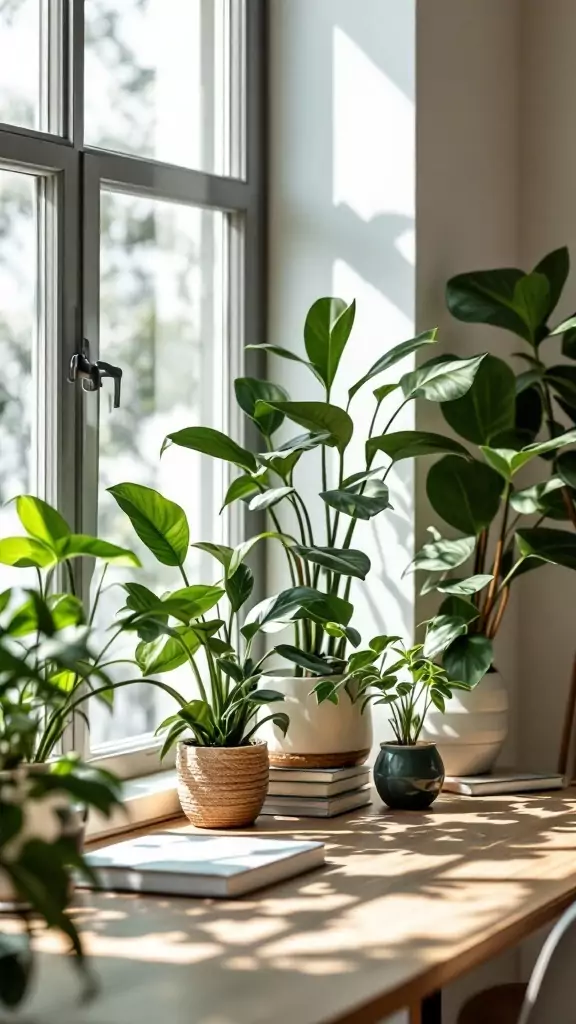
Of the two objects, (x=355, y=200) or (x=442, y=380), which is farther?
(x=355, y=200)

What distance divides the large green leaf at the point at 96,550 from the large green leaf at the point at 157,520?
36cm

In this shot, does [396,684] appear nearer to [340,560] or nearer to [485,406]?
[340,560]

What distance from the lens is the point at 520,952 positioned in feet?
11.0

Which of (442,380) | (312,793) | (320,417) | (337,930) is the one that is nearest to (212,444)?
(320,417)

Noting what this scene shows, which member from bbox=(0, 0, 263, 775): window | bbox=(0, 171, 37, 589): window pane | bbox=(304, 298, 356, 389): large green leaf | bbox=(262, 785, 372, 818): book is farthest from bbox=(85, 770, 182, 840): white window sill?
bbox=(304, 298, 356, 389): large green leaf

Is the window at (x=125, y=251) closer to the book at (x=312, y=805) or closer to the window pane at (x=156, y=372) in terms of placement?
the window pane at (x=156, y=372)

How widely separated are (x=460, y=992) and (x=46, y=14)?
2.06 metres

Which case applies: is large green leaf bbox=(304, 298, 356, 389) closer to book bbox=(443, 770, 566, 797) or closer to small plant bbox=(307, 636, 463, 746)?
small plant bbox=(307, 636, 463, 746)

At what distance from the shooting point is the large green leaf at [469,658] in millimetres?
2771

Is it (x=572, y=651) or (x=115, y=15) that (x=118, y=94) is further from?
(x=572, y=651)

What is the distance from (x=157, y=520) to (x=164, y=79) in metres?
0.96

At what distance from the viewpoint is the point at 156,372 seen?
9.50 ft

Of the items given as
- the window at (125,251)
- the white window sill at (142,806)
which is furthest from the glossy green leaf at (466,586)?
the white window sill at (142,806)

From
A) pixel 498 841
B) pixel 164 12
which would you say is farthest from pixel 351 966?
pixel 164 12
